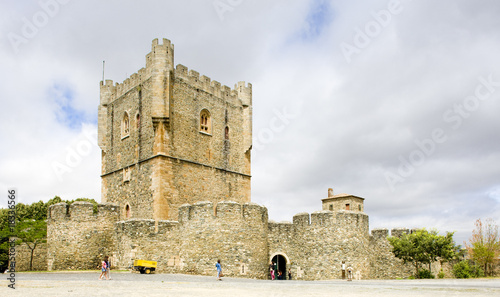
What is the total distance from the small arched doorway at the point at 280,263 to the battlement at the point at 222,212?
307 cm

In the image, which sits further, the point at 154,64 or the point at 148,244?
the point at 154,64

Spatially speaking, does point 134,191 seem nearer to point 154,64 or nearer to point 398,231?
point 154,64

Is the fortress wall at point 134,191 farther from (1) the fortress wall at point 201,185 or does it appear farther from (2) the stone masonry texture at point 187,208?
(1) the fortress wall at point 201,185

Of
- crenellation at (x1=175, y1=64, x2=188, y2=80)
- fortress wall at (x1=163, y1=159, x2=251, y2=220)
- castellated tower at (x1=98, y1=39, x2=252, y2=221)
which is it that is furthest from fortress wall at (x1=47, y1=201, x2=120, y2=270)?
crenellation at (x1=175, y1=64, x2=188, y2=80)

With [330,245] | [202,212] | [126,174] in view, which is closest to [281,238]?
[330,245]

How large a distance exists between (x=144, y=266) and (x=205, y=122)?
12842 mm

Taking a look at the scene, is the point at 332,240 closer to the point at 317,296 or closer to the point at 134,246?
the point at 134,246

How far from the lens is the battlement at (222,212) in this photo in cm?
2514

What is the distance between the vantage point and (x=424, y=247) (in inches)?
1046

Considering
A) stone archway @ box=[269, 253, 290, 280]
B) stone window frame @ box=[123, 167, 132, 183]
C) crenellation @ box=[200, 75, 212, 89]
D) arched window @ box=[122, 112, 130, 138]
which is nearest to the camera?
stone archway @ box=[269, 253, 290, 280]

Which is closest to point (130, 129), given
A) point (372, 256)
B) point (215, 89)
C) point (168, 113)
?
point (168, 113)

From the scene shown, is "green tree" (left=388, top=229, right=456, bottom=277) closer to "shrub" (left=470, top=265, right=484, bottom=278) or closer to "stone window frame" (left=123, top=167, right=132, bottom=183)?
"shrub" (left=470, top=265, right=484, bottom=278)

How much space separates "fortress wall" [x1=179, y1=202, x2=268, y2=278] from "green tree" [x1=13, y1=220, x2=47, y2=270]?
11.6 metres

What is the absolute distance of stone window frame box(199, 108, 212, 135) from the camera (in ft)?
108
